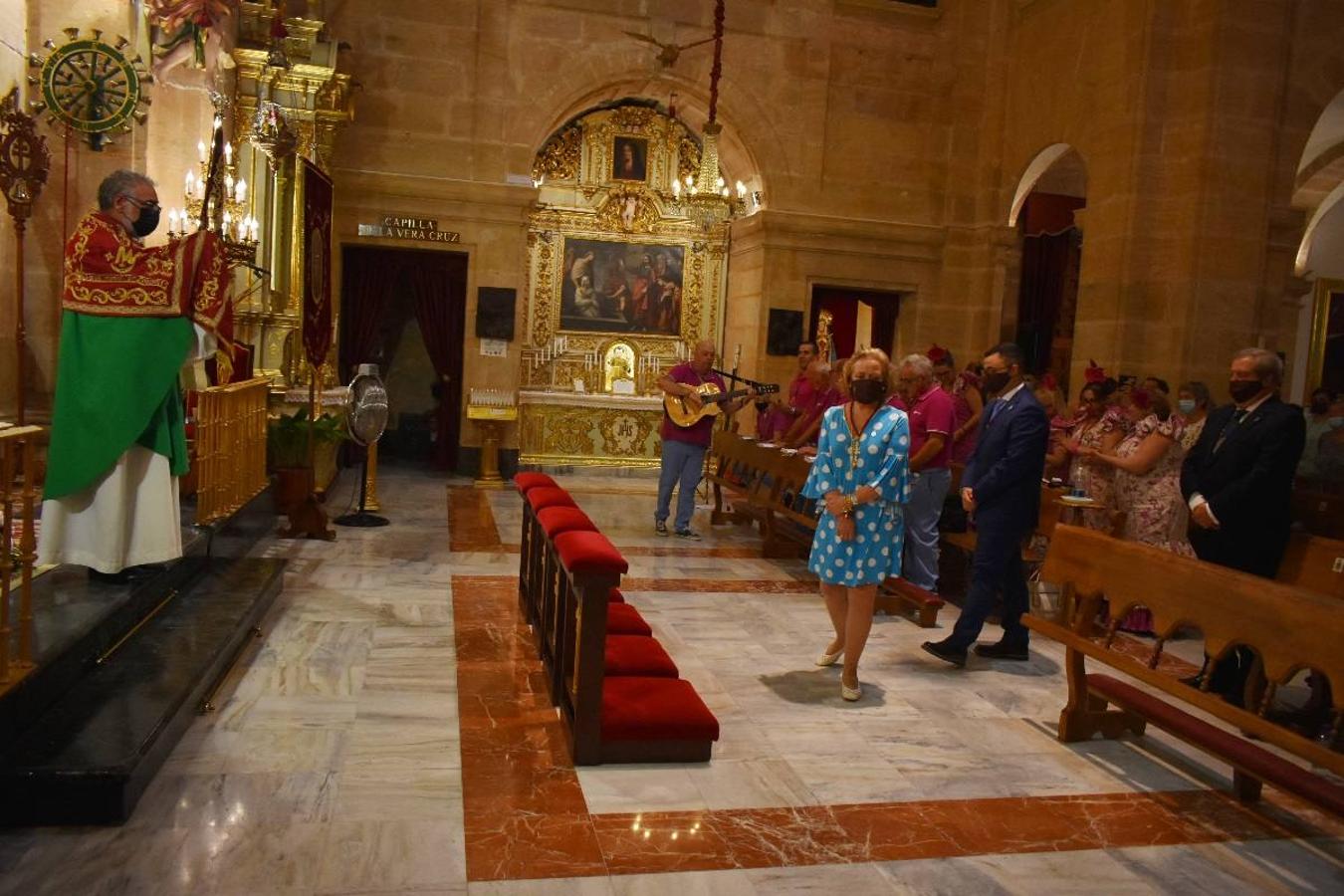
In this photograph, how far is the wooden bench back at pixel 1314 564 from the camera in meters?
4.70

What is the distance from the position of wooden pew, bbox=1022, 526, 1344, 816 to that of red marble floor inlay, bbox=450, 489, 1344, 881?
0.80 feet

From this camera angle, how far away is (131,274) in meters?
4.19

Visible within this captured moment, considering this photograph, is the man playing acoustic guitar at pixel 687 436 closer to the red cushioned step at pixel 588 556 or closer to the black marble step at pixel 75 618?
the black marble step at pixel 75 618

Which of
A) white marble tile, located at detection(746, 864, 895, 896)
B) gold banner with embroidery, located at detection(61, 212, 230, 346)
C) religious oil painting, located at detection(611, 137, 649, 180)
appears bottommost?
white marble tile, located at detection(746, 864, 895, 896)

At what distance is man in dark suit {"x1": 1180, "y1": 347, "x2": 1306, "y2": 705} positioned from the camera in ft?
15.5

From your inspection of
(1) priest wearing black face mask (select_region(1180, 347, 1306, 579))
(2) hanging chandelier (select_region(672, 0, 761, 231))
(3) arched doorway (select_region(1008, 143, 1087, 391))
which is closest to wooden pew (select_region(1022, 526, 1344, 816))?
(1) priest wearing black face mask (select_region(1180, 347, 1306, 579))

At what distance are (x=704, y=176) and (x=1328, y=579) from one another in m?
10.5

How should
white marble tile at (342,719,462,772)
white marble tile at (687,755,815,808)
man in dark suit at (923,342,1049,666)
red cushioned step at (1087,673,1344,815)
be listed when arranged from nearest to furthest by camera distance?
red cushioned step at (1087,673,1344,815) < white marble tile at (687,755,815,808) < white marble tile at (342,719,462,772) < man in dark suit at (923,342,1049,666)

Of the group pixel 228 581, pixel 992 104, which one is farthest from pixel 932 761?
pixel 992 104

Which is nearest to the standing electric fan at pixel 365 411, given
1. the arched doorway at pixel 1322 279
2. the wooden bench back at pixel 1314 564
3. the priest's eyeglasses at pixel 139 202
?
the priest's eyeglasses at pixel 139 202

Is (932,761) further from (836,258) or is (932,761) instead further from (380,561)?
(836,258)

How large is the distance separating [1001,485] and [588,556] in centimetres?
247

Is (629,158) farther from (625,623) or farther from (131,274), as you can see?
(131,274)

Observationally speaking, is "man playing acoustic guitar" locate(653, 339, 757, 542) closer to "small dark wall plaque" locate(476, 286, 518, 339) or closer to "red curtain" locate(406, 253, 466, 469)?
"small dark wall plaque" locate(476, 286, 518, 339)
